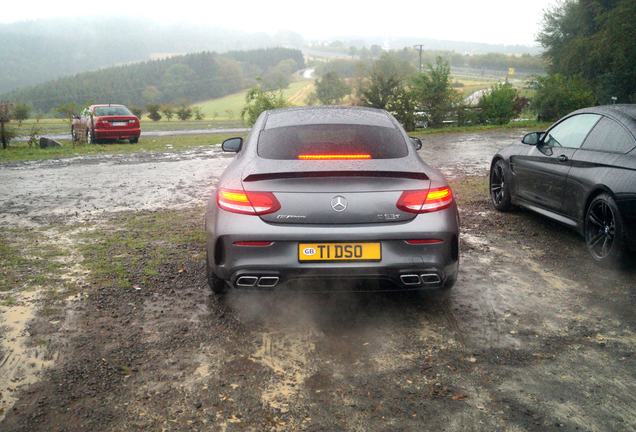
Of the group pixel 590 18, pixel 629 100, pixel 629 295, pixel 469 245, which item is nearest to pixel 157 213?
pixel 469 245

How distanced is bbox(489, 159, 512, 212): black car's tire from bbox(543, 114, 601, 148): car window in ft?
3.09

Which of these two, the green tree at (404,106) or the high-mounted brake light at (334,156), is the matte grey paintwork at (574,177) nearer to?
the high-mounted brake light at (334,156)

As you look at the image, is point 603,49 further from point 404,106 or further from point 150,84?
point 150,84

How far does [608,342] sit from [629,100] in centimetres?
4320

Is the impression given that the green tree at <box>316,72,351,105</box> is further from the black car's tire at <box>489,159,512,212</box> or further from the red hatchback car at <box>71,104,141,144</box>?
the black car's tire at <box>489,159,512,212</box>

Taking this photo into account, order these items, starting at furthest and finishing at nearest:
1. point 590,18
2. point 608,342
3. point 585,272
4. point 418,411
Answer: point 590,18, point 585,272, point 608,342, point 418,411

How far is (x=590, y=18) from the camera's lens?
53.0 meters

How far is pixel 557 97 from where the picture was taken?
27.5m

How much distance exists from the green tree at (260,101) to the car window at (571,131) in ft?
85.4

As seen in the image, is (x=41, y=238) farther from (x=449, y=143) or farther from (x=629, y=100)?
(x=629, y=100)

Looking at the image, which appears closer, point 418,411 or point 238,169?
point 418,411

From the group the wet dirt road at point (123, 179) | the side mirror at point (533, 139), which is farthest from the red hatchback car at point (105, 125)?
the side mirror at point (533, 139)

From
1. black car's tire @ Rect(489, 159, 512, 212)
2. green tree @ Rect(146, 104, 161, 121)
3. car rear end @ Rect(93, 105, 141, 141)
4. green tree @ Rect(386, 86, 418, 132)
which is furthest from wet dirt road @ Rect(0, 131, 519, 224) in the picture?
green tree @ Rect(146, 104, 161, 121)

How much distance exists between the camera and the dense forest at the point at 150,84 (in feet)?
357
